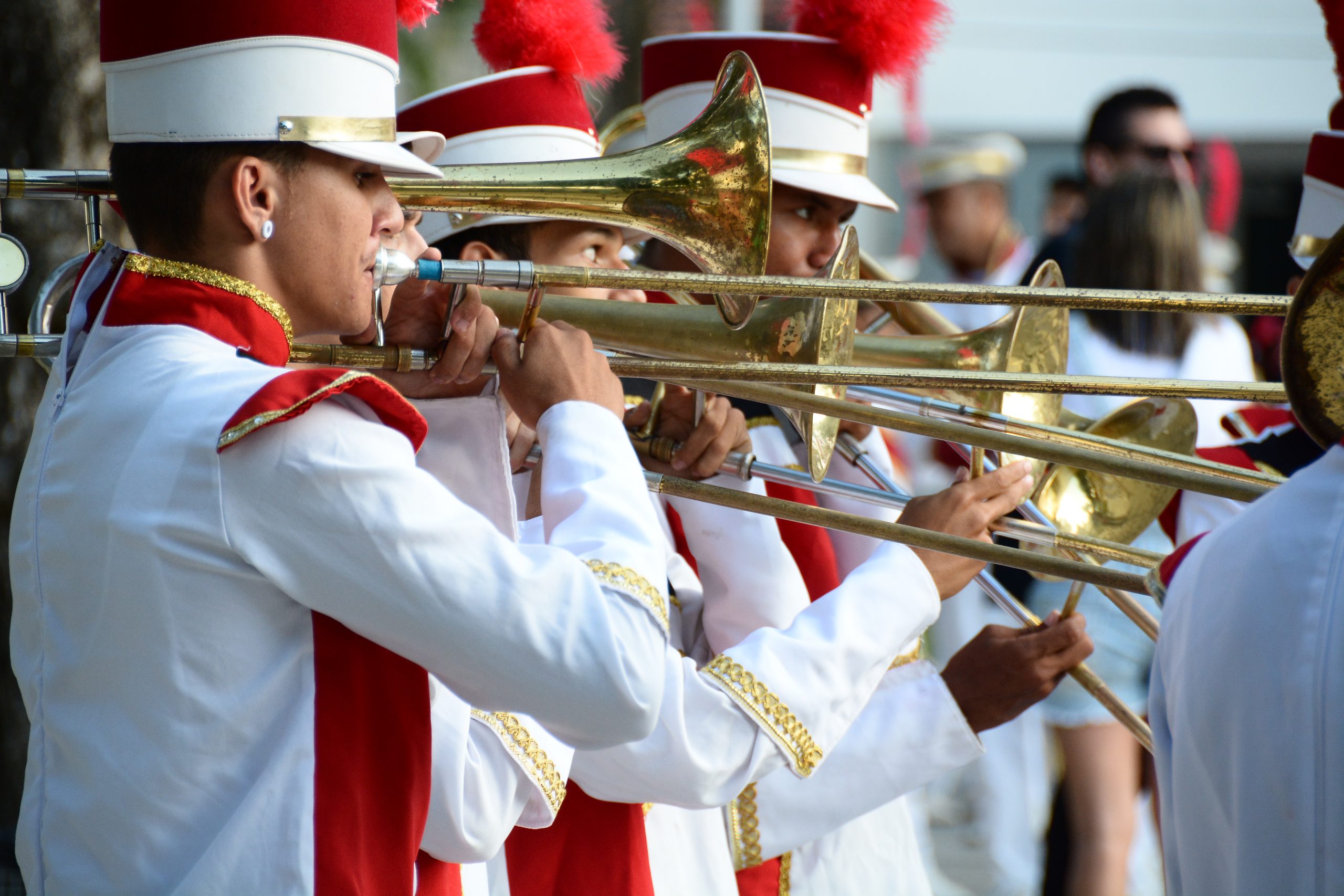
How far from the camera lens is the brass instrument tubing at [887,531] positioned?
2.20 metres

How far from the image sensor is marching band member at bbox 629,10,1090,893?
2.61 metres

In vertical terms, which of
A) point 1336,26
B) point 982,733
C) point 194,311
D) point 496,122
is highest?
point 1336,26

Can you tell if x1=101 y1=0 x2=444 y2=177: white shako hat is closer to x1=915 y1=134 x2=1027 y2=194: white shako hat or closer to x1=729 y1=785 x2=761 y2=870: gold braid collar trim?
x1=729 y1=785 x2=761 y2=870: gold braid collar trim

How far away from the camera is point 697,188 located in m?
2.25

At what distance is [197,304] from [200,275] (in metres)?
0.04

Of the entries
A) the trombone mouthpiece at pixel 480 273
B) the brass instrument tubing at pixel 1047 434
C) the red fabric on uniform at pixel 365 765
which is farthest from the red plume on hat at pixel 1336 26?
the red fabric on uniform at pixel 365 765

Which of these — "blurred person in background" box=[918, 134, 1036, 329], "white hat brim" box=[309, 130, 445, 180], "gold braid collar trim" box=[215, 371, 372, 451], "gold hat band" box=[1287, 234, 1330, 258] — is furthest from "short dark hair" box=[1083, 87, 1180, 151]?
"gold braid collar trim" box=[215, 371, 372, 451]

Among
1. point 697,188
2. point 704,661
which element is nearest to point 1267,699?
point 697,188

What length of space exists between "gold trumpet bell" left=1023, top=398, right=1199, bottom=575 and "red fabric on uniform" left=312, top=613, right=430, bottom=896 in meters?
1.68

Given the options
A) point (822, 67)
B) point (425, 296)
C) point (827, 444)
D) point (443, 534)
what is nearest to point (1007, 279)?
point (822, 67)

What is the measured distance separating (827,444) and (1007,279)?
5626 millimetres

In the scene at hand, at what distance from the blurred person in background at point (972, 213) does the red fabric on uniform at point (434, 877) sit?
647 centimetres

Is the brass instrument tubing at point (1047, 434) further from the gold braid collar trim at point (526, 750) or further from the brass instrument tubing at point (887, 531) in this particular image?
the gold braid collar trim at point (526, 750)

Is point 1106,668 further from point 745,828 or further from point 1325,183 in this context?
point 745,828
